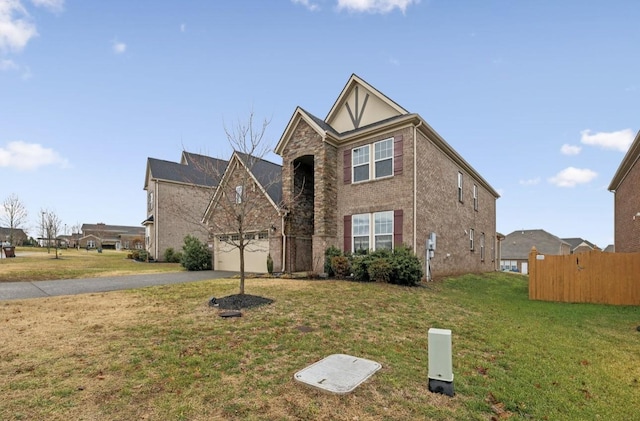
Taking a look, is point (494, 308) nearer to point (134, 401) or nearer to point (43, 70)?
point (134, 401)

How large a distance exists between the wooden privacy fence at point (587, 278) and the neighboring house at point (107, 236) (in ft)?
238

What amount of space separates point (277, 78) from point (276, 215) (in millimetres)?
7337

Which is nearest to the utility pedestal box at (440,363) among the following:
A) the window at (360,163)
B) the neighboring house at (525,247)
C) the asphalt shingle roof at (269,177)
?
the window at (360,163)

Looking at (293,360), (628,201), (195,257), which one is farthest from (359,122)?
(628,201)

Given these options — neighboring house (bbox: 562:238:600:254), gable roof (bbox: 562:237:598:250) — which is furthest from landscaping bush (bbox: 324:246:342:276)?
gable roof (bbox: 562:237:598:250)

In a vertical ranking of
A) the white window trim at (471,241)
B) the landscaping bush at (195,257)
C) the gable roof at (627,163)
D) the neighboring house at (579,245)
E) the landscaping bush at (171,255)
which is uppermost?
the gable roof at (627,163)

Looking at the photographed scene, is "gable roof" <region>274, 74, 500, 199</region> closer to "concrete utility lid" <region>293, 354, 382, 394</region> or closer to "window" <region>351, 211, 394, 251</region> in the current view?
"window" <region>351, 211, 394, 251</region>

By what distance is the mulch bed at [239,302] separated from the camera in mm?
7531

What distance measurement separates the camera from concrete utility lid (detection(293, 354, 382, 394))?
3655 millimetres

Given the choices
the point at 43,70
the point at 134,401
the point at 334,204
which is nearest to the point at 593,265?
the point at 334,204

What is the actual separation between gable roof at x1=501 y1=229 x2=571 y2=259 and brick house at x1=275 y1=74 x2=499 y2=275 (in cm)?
3832

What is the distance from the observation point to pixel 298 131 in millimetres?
16516

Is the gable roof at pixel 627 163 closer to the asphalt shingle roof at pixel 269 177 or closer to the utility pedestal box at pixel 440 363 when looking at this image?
the utility pedestal box at pixel 440 363

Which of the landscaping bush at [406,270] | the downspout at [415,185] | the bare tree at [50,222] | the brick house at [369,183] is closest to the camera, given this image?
the landscaping bush at [406,270]
